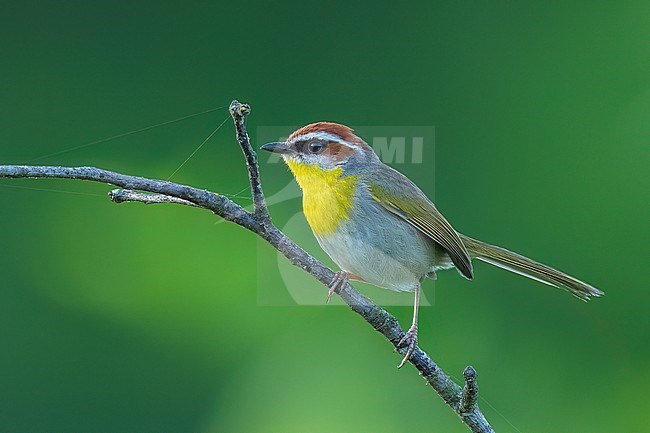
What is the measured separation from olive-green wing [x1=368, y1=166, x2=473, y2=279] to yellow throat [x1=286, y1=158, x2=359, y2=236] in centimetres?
6

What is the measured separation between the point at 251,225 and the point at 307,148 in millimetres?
533

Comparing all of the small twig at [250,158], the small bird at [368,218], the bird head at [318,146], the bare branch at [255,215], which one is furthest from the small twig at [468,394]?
the bird head at [318,146]

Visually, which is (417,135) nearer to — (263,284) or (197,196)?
(263,284)

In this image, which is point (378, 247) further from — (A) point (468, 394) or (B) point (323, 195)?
(A) point (468, 394)

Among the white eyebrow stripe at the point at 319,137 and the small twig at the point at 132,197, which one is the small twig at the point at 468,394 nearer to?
the small twig at the point at 132,197

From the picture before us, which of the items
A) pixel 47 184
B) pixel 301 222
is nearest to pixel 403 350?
pixel 301 222

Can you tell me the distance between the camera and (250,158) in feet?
2.21

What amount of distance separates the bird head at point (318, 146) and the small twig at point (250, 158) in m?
0.49

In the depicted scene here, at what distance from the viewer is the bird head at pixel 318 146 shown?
119 centimetres

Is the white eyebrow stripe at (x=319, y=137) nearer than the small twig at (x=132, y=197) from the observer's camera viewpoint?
No

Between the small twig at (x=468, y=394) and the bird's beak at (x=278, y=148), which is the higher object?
the bird's beak at (x=278, y=148)

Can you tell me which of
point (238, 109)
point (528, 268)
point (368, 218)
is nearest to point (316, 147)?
point (368, 218)

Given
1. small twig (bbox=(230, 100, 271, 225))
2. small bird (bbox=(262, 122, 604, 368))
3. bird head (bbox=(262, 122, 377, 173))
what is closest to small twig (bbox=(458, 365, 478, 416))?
small twig (bbox=(230, 100, 271, 225))

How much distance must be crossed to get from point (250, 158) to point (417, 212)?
66 centimetres
